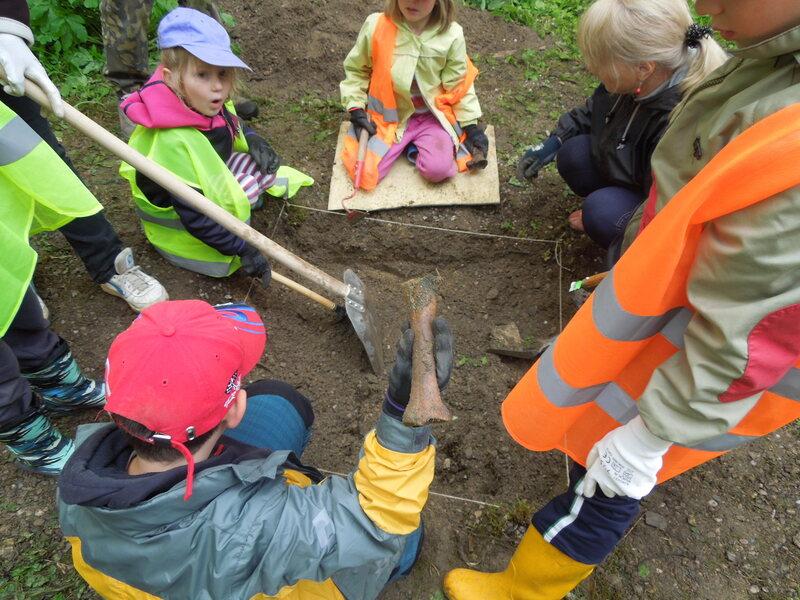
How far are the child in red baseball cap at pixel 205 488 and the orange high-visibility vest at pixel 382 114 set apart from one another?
213cm

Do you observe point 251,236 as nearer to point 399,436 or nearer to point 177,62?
point 177,62

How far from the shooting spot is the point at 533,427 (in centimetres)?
161

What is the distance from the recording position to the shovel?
2205 mm

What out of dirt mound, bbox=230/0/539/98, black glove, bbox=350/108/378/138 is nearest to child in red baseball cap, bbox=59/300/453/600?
black glove, bbox=350/108/378/138

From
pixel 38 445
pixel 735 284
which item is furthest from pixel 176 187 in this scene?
pixel 735 284

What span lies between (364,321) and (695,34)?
175 centimetres

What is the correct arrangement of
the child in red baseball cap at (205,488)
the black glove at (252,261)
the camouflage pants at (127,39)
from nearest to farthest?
the child in red baseball cap at (205,488), the black glove at (252,261), the camouflage pants at (127,39)

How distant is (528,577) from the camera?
1796 mm

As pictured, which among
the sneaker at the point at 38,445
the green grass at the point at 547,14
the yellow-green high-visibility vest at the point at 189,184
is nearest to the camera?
the sneaker at the point at 38,445

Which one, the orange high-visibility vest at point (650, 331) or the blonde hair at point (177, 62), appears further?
the blonde hair at point (177, 62)

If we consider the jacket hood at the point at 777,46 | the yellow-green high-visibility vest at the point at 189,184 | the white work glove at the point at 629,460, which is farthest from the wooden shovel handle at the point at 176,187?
the jacket hood at the point at 777,46

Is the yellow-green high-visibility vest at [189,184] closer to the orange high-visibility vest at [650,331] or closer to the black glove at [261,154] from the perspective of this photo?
the black glove at [261,154]

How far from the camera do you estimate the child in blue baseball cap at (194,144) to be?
7.81ft

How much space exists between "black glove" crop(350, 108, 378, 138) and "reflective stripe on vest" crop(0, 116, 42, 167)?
1.91m
